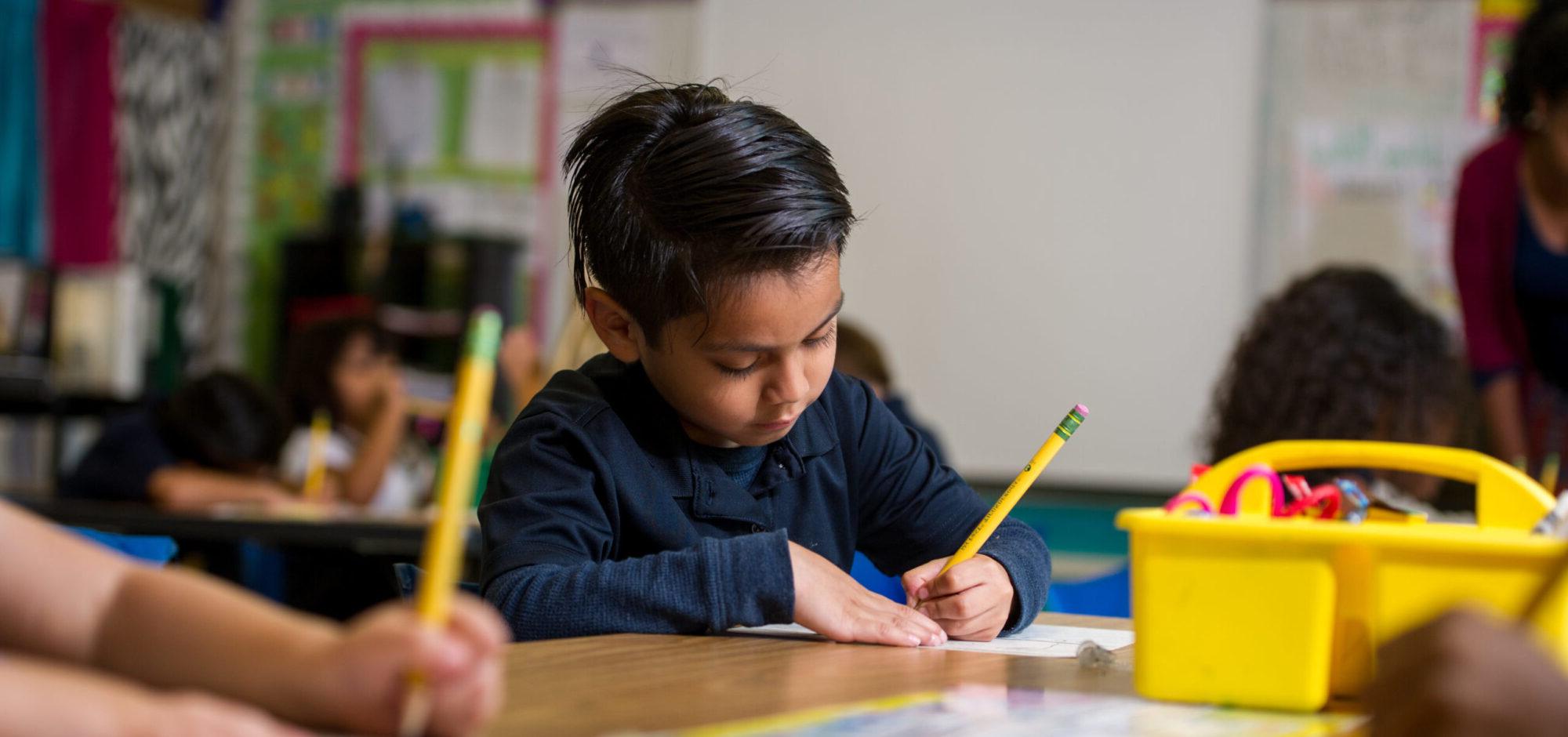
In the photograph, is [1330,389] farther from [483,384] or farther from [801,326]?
[483,384]

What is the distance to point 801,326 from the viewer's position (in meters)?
1.03

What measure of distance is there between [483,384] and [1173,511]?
0.42m

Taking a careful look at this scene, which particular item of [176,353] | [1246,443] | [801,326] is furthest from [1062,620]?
[176,353]

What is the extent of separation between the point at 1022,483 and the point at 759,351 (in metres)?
0.20

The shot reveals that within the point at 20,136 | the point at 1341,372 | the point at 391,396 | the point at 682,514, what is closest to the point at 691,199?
the point at 682,514

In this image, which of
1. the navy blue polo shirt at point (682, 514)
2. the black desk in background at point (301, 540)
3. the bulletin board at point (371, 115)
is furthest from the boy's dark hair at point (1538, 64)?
the bulletin board at point (371, 115)

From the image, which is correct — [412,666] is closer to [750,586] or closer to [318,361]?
[750,586]

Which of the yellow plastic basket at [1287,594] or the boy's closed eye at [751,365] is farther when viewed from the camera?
the boy's closed eye at [751,365]

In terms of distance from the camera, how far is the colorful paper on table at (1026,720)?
0.58 m

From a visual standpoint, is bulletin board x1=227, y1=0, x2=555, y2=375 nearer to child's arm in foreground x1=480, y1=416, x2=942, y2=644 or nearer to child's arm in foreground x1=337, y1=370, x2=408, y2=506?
child's arm in foreground x1=337, y1=370, x2=408, y2=506

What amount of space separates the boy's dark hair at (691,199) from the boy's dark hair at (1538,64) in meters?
1.34

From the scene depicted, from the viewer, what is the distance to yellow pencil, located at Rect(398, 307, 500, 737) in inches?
16.7

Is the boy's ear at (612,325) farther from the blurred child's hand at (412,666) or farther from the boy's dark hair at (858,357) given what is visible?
the boy's dark hair at (858,357)

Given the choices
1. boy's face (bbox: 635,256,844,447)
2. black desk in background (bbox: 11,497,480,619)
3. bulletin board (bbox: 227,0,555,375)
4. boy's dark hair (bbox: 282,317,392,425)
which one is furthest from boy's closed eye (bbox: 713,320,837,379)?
bulletin board (bbox: 227,0,555,375)
